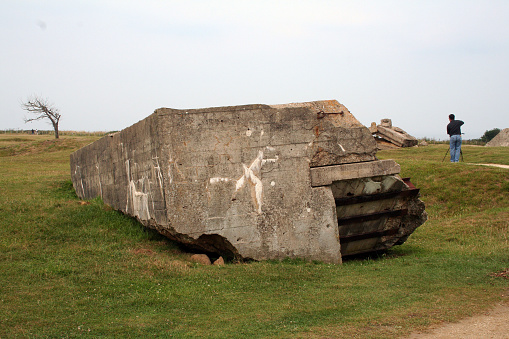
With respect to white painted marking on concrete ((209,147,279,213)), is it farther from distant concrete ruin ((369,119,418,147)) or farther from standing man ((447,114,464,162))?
distant concrete ruin ((369,119,418,147))

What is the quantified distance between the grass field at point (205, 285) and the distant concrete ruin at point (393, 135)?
1236 cm

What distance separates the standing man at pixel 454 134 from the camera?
51.7ft

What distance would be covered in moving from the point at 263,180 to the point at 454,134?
1047cm

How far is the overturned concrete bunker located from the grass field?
18.6 inches

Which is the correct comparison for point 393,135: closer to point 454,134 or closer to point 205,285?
point 454,134

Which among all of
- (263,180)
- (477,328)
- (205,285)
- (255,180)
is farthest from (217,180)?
(477,328)

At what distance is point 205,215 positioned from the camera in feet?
24.2

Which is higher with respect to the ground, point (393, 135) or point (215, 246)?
point (393, 135)

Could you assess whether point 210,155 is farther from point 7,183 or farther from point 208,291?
point 7,183

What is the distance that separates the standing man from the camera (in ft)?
51.7

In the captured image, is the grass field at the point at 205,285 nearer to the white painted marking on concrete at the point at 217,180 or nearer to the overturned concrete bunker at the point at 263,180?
the overturned concrete bunker at the point at 263,180

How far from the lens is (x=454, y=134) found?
15.8m

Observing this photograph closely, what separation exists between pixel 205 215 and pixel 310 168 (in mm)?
1834

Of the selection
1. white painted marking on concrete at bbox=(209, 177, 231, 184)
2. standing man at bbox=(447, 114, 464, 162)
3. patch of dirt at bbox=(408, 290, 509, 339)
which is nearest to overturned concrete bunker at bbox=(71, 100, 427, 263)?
white painted marking on concrete at bbox=(209, 177, 231, 184)
